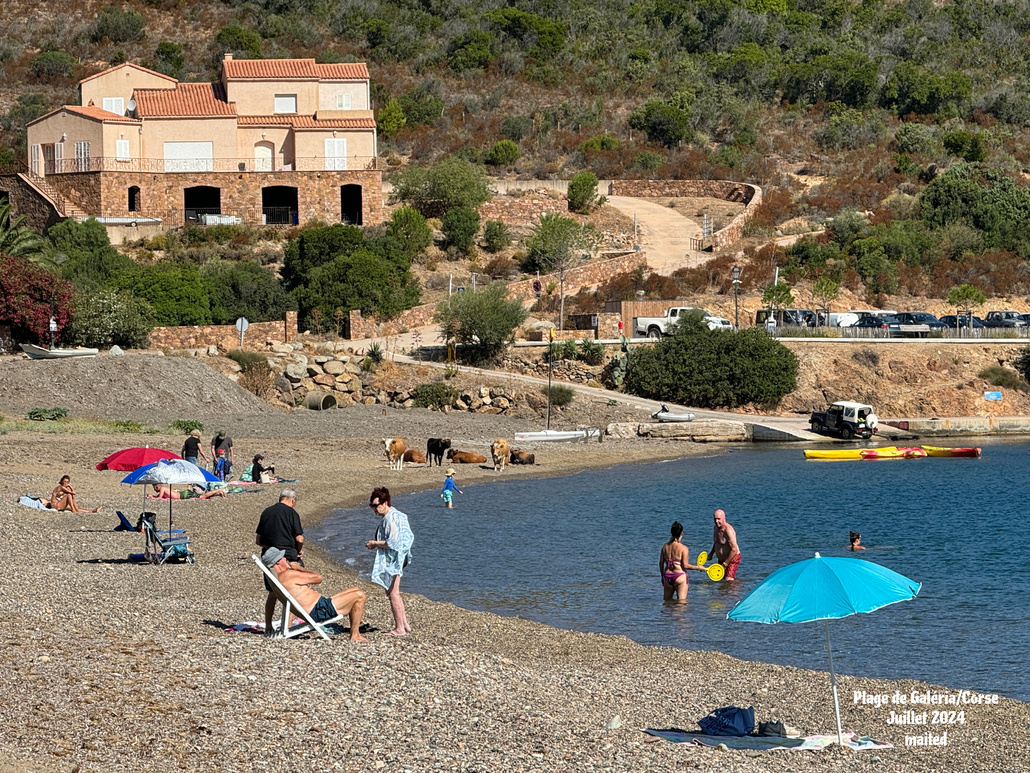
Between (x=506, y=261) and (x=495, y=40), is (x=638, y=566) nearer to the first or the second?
(x=506, y=261)

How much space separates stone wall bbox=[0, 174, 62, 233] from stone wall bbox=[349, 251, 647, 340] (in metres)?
18.6

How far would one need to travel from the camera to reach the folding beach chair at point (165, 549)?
20.4m

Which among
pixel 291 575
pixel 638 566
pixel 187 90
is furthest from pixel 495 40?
pixel 291 575

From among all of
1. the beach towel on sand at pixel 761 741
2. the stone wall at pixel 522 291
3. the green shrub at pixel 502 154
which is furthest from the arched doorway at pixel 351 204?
the beach towel on sand at pixel 761 741

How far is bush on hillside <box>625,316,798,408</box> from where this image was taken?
52594mm

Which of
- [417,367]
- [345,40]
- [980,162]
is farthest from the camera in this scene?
[345,40]

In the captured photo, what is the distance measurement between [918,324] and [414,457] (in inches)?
1153

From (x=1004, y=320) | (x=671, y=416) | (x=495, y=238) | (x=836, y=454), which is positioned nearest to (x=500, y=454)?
(x=671, y=416)

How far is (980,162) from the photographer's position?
266ft

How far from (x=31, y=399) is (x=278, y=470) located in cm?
1133

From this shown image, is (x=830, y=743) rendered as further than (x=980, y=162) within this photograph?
No

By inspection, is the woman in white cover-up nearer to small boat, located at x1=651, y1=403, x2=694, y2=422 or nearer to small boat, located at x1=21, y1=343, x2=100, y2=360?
small boat, located at x1=21, y1=343, x2=100, y2=360

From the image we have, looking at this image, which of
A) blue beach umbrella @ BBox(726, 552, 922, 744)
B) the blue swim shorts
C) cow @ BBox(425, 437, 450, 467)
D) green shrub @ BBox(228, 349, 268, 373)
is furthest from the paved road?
blue beach umbrella @ BBox(726, 552, 922, 744)

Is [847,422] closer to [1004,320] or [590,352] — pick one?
[590,352]
